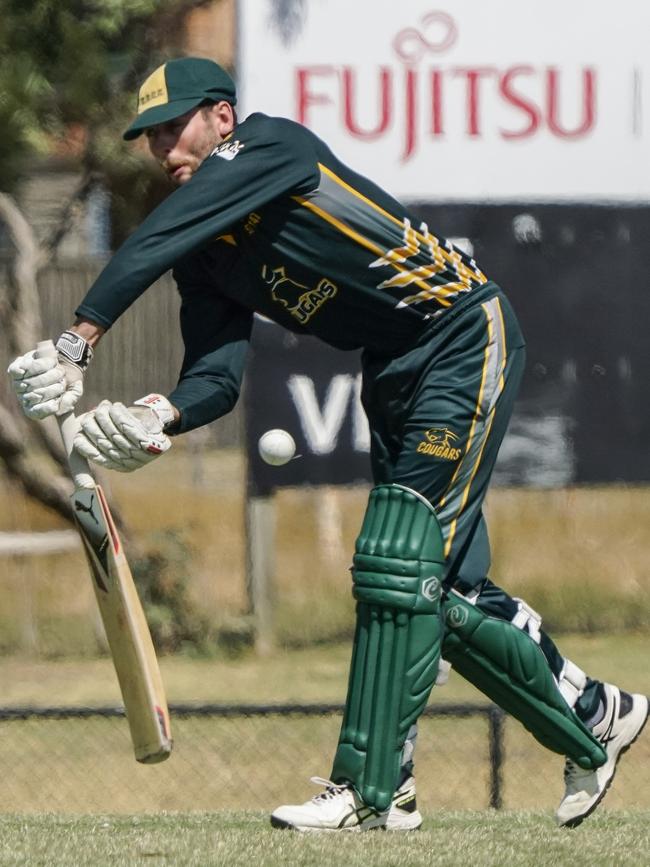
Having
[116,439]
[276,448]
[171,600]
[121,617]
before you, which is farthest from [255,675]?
[116,439]

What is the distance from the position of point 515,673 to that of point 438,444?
1.94ft

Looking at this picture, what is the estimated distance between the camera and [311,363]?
816 centimetres

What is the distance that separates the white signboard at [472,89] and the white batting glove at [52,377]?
4065mm

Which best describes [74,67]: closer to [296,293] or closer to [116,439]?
[296,293]

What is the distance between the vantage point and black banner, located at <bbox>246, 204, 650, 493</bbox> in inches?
321

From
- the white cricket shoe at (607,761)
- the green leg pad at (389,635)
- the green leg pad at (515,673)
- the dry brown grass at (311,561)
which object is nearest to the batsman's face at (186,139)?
the green leg pad at (389,635)

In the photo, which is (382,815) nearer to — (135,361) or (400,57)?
(400,57)

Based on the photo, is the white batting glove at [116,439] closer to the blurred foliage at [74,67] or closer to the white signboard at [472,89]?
the white signboard at [472,89]

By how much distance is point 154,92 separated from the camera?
442 cm

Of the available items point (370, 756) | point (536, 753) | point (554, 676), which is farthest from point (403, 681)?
point (536, 753)

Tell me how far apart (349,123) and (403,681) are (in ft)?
13.9

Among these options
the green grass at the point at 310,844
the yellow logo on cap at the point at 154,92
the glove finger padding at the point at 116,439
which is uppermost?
the yellow logo on cap at the point at 154,92

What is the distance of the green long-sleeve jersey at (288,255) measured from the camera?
414 cm

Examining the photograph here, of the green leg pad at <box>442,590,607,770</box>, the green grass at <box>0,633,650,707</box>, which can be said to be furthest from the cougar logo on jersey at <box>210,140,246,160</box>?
the green grass at <box>0,633,650,707</box>
